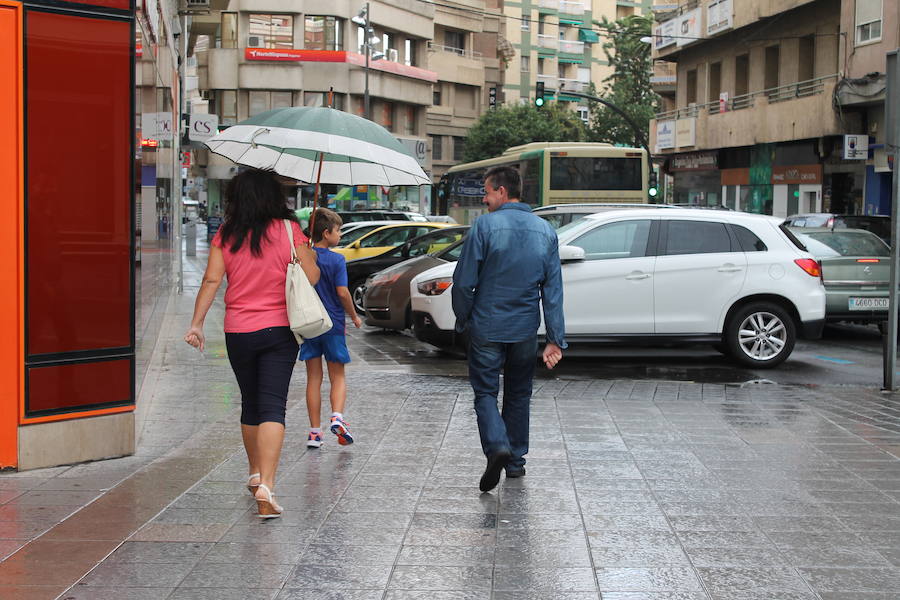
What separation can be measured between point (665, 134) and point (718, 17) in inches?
259

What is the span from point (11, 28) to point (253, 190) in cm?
180

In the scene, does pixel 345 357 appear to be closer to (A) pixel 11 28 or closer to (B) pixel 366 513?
(B) pixel 366 513

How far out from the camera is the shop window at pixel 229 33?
200 ft

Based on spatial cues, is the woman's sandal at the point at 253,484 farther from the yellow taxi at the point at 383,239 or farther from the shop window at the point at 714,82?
the shop window at the point at 714,82

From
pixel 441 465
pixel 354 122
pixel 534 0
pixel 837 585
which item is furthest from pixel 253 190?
pixel 534 0

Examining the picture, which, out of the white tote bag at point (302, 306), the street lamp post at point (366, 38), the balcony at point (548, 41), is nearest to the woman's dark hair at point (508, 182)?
the white tote bag at point (302, 306)

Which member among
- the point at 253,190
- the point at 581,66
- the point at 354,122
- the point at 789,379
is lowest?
the point at 789,379

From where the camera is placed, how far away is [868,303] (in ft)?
51.1

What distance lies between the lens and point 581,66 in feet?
293

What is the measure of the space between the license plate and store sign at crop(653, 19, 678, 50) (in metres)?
28.6

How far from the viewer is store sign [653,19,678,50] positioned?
42.7m

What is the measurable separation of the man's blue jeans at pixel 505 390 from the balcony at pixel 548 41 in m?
80.5

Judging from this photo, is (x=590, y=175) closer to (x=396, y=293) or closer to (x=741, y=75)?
(x=741, y=75)

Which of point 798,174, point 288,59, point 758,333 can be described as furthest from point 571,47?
point 758,333
